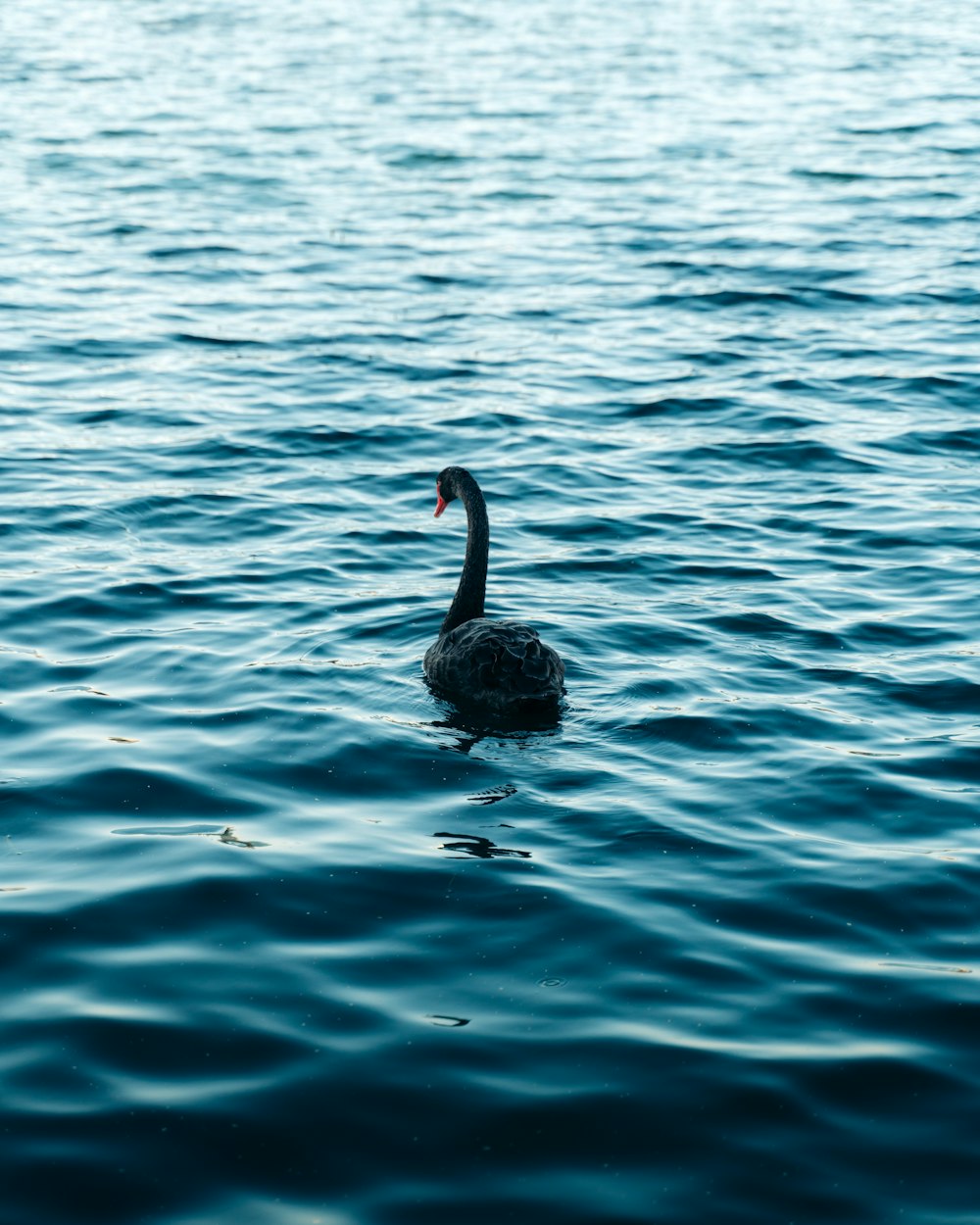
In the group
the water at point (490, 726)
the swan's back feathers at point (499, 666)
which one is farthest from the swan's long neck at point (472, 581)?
the swan's back feathers at point (499, 666)

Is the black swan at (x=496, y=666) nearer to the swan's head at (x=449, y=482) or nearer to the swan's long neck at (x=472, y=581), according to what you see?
the swan's long neck at (x=472, y=581)

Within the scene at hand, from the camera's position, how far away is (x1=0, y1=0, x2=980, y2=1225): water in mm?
6219

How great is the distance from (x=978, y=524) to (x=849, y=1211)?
895 centimetres

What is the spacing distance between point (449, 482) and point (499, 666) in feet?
8.53

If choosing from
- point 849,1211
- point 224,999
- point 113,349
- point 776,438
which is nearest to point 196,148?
point 113,349

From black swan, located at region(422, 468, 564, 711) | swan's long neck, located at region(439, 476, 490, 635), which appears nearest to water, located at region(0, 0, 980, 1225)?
black swan, located at region(422, 468, 564, 711)

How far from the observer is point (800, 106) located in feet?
103

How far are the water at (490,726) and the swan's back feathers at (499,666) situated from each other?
236mm

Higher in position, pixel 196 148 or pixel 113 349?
pixel 196 148

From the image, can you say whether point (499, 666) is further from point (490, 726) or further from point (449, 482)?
point (449, 482)

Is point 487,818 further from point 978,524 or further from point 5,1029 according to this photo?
point 978,524

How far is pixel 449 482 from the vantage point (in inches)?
478

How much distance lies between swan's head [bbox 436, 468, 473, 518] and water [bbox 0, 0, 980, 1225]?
749 millimetres

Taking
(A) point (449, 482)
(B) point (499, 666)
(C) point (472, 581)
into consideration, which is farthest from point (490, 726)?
(A) point (449, 482)
